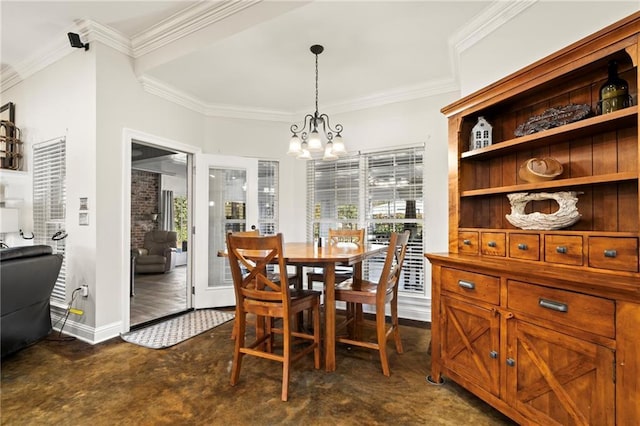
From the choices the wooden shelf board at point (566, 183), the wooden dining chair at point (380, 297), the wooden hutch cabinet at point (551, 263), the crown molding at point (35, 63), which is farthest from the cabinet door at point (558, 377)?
the crown molding at point (35, 63)

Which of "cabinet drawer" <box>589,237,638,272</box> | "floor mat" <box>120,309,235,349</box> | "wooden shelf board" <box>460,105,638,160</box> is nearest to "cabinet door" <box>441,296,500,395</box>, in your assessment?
"cabinet drawer" <box>589,237,638,272</box>

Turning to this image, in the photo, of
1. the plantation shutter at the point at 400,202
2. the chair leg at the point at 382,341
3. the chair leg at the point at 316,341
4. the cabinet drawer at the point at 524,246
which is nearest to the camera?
the cabinet drawer at the point at 524,246

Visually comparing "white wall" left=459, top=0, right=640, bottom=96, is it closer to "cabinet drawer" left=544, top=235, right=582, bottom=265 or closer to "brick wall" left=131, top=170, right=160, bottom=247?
"cabinet drawer" left=544, top=235, right=582, bottom=265

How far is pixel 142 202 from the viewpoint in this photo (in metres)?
7.79

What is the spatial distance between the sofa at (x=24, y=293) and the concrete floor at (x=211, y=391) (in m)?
0.22

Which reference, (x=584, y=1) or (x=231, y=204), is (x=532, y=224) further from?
(x=231, y=204)

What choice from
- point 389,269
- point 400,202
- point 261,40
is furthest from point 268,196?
point 389,269

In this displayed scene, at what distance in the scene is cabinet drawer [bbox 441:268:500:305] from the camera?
1721 mm

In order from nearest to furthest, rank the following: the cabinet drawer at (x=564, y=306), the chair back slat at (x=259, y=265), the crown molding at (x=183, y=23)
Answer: the cabinet drawer at (x=564, y=306) < the chair back slat at (x=259, y=265) < the crown molding at (x=183, y=23)

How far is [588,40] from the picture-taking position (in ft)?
4.84

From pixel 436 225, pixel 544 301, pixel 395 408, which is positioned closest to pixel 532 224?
pixel 544 301

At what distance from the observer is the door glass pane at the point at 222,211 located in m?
4.05

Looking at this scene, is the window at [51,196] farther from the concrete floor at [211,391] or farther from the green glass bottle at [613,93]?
the green glass bottle at [613,93]

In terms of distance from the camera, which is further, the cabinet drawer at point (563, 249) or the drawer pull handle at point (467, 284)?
the drawer pull handle at point (467, 284)
